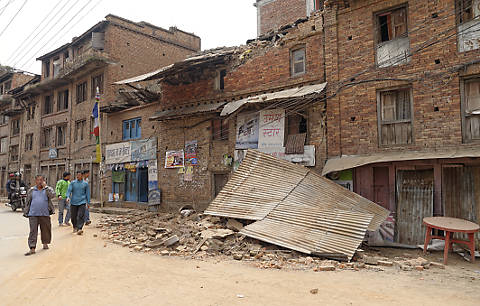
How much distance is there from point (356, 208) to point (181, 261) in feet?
15.2

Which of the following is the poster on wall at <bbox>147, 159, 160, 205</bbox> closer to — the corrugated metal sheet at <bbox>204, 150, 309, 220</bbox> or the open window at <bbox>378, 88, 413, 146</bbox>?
the corrugated metal sheet at <bbox>204, 150, 309, 220</bbox>

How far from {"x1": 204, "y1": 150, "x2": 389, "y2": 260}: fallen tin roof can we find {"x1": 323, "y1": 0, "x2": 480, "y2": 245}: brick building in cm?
128

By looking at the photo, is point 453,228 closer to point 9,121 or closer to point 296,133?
point 296,133

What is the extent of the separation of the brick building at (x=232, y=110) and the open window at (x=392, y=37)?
76.4 inches

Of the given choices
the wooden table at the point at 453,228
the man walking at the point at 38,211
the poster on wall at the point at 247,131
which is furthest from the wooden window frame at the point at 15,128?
the wooden table at the point at 453,228

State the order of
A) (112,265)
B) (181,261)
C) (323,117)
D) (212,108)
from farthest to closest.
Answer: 1. (212,108)
2. (323,117)
3. (181,261)
4. (112,265)

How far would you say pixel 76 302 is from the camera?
174 inches

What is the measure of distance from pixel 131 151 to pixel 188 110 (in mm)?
5195

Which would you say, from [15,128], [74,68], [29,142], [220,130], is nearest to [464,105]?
[220,130]

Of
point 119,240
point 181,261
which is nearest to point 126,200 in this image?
point 119,240

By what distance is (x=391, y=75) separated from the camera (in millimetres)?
10133

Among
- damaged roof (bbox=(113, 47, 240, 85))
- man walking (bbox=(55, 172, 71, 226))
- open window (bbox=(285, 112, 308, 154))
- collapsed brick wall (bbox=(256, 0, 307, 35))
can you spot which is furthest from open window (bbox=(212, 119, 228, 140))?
collapsed brick wall (bbox=(256, 0, 307, 35))

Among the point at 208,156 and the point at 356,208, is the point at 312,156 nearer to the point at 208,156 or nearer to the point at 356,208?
the point at 356,208

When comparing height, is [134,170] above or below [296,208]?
above
